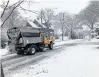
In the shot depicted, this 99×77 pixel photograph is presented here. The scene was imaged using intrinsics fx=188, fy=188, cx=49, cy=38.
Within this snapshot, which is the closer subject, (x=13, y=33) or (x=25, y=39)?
(x=25, y=39)

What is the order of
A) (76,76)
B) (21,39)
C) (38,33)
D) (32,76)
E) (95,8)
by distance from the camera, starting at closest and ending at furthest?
1. (76,76)
2. (32,76)
3. (21,39)
4. (38,33)
5. (95,8)

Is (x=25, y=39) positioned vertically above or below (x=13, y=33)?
below

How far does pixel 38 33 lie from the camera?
21844 millimetres

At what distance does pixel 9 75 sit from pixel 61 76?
3.28 metres

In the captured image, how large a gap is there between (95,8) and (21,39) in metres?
55.4

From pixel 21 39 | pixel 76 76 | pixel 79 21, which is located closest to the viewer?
pixel 76 76

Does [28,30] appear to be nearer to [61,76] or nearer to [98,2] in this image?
[61,76]

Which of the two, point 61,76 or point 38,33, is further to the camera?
point 38,33

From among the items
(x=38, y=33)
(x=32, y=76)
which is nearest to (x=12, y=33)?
(x=38, y=33)

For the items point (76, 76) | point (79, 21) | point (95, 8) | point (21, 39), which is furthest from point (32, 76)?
point (79, 21)

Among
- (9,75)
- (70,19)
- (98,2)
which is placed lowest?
(9,75)

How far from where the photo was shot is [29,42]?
20.0m

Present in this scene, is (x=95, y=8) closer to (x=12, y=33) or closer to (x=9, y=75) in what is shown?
(x=12, y=33)

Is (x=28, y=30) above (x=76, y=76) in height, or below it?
above
